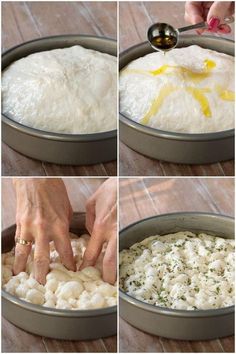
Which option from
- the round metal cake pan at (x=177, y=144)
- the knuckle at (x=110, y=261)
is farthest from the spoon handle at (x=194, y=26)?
the knuckle at (x=110, y=261)

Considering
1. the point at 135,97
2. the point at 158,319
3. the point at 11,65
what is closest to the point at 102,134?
the point at 135,97

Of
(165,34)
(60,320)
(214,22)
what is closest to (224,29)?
(214,22)

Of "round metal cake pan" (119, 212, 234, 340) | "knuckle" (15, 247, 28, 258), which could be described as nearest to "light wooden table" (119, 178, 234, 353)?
"round metal cake pan" (119, 212, 234, 340)

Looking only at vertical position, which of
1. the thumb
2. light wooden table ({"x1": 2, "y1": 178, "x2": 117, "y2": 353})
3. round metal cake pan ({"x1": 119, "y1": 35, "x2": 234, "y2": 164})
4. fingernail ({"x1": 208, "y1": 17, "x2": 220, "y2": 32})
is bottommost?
light wooden table ({"x1": 2, "y1": 178, "x2": 117, "y2": 353})

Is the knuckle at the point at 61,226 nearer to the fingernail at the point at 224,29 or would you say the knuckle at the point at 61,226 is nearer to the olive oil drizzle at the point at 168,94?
the olive oil drizzle at the point at 168,94

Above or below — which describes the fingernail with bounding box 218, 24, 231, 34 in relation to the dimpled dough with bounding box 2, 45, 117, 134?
above

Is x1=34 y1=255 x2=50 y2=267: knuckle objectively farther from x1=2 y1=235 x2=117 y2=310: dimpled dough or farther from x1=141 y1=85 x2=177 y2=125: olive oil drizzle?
x1=141 y1=85 x2=177 y2=125: olive oil drizzle

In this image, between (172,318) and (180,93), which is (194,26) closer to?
(180,93)
